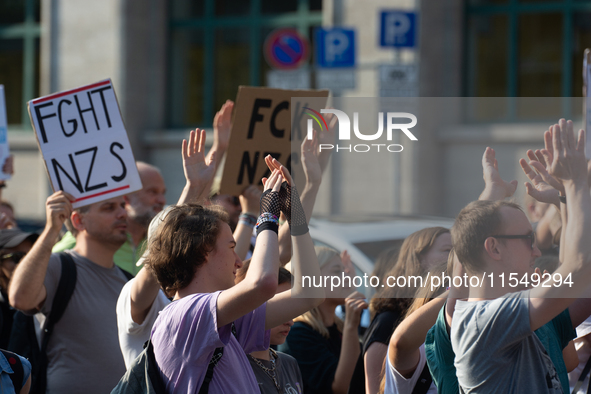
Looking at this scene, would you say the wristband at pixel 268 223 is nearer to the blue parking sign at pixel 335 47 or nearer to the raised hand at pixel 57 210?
the raised hand at pixel 57 210

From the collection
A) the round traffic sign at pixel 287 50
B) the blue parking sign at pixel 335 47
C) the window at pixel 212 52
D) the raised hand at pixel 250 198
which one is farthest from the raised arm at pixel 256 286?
the window at pixel 212 52

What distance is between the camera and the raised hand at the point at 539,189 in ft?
9.43

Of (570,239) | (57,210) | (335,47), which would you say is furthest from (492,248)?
(335,47)

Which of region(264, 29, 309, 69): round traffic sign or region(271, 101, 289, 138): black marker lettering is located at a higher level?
region(264, 29, 309, 69): round traffic sign

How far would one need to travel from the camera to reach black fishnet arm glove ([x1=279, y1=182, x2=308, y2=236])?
2714 mm

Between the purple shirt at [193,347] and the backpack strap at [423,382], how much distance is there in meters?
0.81

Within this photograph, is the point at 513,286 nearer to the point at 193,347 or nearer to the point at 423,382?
the point at 423,382

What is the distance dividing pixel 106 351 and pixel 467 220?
1.92 m

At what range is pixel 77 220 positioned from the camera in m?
4.07

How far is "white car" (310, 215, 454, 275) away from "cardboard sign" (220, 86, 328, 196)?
91cm

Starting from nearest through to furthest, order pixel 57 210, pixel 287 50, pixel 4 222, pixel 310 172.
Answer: pixel 310 172, pixel 57 210, pixel 4 222, pixel 287 50

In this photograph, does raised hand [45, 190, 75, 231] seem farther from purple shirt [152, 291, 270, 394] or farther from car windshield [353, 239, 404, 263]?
car windshield [353, 239, 404, 263]

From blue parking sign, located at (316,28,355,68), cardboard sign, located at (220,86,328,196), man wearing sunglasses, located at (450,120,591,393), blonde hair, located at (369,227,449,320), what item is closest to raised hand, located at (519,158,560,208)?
man wearing sunglasses, located at (450,120,591,393)

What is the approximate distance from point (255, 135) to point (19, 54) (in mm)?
10259
